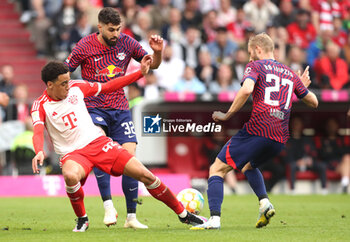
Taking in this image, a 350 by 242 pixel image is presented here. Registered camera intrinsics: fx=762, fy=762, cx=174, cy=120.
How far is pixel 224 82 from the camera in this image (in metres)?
16.4

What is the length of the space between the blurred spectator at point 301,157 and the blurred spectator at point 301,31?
3.59 m

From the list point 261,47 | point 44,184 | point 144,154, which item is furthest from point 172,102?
point 261,47

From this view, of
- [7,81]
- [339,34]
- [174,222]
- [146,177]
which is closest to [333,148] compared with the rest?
[339,34]

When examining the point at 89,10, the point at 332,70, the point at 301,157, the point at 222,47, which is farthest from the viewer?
the point at 89,10

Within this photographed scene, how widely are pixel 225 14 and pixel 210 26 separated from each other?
1.04 metres

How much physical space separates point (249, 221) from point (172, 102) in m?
6.08

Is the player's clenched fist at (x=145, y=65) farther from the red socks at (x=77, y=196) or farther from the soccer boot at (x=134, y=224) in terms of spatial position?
the soccer boot at (x=134, y=224)

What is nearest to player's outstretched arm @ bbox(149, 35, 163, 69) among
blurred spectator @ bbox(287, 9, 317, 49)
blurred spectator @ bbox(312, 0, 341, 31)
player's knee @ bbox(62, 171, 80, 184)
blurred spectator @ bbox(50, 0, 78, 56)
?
player's knee @ bbox(62, 171, 80, 184)

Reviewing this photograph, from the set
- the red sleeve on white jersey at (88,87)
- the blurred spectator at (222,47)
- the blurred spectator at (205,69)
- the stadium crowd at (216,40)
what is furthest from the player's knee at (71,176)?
the blurred spectator at (222,47)

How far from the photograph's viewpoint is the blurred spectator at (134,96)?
48.4ft

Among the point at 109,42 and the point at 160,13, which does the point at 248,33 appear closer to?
the point at 160,13

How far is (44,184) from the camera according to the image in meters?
15.0

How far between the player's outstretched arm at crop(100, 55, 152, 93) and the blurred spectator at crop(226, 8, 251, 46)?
37.2 feet

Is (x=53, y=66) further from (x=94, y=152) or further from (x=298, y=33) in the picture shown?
(x=298, y=33)
